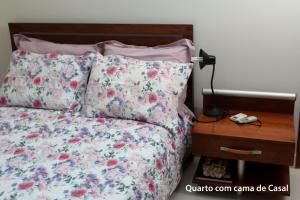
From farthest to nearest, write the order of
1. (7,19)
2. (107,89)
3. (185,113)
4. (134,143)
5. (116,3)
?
(7,19) < (116,3) < (185,113) < (107,89) < (134,143)

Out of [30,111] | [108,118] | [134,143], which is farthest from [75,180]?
[30,111]

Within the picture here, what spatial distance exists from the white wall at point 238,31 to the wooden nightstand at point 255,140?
140mm

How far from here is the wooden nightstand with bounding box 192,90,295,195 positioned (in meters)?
1.92

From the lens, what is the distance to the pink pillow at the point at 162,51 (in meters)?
2.28

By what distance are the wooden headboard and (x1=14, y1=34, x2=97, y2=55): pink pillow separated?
79 mm

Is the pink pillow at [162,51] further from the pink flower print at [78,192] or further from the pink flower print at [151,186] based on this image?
the pink flower print at [78,192]

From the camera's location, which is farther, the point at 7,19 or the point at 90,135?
the point at 7,19

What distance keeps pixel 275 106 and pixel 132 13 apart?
46.4 inches

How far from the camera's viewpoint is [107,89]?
2170mm

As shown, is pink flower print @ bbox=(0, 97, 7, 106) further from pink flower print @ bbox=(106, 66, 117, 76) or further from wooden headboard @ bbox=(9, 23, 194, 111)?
pink flower print @ bbox=(106, 66, 117, 76)

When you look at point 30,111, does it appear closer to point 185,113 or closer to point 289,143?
point 185,113

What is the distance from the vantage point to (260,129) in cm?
204

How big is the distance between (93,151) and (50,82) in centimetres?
77

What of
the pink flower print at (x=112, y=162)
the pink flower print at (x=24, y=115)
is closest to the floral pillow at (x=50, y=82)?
the pink flower print at (x=24, y=115)
